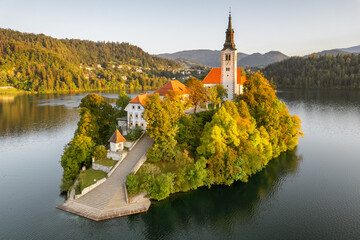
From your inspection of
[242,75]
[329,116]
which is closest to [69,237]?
[242,75]

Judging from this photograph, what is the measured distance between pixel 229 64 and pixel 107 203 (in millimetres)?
38976

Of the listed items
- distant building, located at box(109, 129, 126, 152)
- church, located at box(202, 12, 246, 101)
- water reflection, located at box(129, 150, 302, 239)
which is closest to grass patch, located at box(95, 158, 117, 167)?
distant building, located at box(109, 129, 126, 152)

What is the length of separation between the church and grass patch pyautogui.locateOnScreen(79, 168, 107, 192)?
33.0 metres

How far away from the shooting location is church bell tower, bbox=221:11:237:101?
54.8 meters

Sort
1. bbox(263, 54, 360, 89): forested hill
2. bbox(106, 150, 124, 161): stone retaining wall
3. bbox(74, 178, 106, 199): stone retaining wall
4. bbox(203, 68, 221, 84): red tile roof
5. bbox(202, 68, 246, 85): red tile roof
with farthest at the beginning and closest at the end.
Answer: bbox(263, 54, 360, 89): forested hill → bbox(203, 68, 221, 84): red tile roof → bbox(202, 68, 246, 85): red tile roof → bbox(106, 150, 124, 161): stone retaining wall → bbox(74, 178, 106, 199): stone retaining wall

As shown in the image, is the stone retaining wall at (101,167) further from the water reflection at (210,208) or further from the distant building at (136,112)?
the distant building at (136,112)

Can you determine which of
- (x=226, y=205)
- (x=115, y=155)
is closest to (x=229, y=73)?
(x=115, y=155)

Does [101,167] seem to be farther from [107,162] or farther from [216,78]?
[216,78]

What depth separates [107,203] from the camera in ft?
97.0

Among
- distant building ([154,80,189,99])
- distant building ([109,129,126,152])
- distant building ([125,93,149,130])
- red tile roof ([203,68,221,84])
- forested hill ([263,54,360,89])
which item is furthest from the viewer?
forested hill ([263,54,360,89])

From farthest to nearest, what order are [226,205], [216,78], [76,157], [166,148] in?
1. [216,78]
2. [76,157]
3. [166,148]
4. [226,205]

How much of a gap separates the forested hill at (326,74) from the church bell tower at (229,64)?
Answer: 135820 mm

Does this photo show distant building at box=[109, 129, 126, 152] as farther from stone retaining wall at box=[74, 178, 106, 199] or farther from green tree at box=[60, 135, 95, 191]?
stone retaining wall at box=[74, 178, 106, 199]

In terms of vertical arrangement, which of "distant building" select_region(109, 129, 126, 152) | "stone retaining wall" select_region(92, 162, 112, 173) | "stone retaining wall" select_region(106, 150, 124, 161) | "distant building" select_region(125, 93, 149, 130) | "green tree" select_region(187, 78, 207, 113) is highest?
"green tree" select_region(187, 78, 207, 113)
